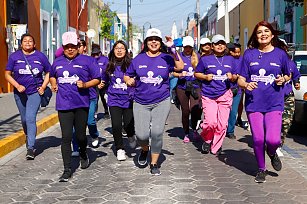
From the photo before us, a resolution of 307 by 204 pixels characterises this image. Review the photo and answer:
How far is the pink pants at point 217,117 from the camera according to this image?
7.70m

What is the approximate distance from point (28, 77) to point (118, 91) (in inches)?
53.8

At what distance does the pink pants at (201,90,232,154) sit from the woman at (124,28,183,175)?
1443 millimetres

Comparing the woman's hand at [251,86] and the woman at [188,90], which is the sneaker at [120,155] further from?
the woman's hand at [251,86]

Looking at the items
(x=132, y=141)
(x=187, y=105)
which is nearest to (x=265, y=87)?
(x=132, y=141)

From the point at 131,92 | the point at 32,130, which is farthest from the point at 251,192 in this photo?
the point at 32,130

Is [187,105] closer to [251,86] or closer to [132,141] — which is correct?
[132,141]

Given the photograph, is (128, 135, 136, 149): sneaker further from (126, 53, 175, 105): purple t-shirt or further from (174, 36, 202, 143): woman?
(126, 53, 175, 105): purple t-shirt

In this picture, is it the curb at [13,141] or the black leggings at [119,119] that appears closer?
the black leggings at [119,119]

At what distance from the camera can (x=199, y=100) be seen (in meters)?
8.73

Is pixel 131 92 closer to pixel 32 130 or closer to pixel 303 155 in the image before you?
pixel 32 130

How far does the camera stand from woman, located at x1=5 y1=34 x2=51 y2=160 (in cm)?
744

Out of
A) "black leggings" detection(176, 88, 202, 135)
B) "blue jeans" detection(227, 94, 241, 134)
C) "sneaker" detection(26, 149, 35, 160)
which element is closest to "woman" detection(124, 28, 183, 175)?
"sneaker" detection(26, 149, 35, 160)

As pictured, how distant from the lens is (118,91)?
292 inches

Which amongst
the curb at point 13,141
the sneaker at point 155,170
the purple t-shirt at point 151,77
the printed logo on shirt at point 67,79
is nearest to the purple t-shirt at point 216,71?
the purple t-shirt at point 151,77
